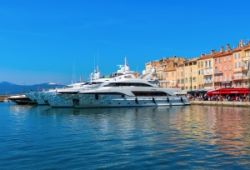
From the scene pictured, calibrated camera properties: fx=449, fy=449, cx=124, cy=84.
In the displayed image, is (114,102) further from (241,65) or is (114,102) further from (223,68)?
(223,68)

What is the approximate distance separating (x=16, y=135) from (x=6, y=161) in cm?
1070

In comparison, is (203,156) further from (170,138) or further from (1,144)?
(1,144)

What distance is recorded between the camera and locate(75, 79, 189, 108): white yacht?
69.6 meters

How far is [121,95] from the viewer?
71.2 metres

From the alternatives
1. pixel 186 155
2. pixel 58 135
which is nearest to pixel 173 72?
pixel 58 135

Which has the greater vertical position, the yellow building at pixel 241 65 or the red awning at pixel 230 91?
the yellow building at pixel 241 65

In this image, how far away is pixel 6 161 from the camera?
67.3ft

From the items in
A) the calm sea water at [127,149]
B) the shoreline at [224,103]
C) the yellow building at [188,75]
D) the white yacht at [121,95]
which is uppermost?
the yellow building at [188,75]

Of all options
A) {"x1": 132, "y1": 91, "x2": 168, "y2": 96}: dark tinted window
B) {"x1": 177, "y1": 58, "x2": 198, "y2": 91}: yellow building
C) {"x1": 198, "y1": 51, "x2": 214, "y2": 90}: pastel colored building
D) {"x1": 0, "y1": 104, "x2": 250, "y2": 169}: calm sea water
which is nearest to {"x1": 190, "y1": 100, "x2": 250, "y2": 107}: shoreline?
{"x1": 132, "y1": 91, "x2": 168, "y2": 96}: dark tinted window

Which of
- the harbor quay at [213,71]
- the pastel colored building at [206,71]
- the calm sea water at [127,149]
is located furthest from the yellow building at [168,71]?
the calm sea water at [127,149]

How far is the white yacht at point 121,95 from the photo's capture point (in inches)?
2741

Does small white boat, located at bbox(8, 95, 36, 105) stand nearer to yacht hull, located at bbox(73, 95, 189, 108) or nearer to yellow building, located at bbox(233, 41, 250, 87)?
yacht hull, located at bbox(73, 95, 189, 108)

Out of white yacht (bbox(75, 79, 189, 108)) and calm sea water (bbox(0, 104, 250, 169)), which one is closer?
calm sea water (bbox(0, 104, 250, 169))

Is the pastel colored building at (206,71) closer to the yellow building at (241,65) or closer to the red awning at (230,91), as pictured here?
the yellow building at (241,65)
